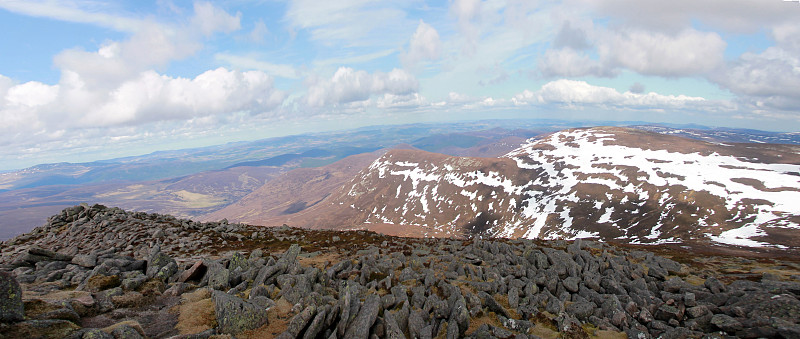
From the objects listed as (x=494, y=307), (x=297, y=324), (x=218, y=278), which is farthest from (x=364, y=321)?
(x=218, y=278)

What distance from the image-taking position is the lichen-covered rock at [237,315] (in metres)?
12.2

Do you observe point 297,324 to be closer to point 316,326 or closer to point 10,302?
point 316,326

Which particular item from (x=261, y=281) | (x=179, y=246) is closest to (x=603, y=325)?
(x=261, y=281)

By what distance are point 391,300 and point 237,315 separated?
6.83 meters

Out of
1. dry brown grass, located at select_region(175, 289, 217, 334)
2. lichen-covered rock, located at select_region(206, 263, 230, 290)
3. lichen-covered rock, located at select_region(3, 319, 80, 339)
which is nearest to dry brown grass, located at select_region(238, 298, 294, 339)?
dry brown grass, located at select_region(175, 289, 217, 334)

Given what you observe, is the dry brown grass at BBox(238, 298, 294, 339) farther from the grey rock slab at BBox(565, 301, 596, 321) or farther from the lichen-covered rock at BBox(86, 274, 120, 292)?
the grey rock slab at BBox(565, 301, 596, 321)

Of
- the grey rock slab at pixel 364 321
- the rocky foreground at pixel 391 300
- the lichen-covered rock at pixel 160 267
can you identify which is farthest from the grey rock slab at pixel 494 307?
the lichen-covered rock at pixel 160 267

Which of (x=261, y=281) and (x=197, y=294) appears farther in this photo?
(x=261, y=281)

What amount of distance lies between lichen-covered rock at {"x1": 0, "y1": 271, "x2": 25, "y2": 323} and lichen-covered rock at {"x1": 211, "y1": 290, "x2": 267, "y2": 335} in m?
5.62

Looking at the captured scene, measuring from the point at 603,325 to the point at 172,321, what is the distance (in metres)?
19.5

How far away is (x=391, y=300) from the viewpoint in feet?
50.5

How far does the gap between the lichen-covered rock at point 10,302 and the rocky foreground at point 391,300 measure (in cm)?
3

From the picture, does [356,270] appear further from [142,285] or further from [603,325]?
[603,325]

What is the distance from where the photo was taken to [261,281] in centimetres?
1759
